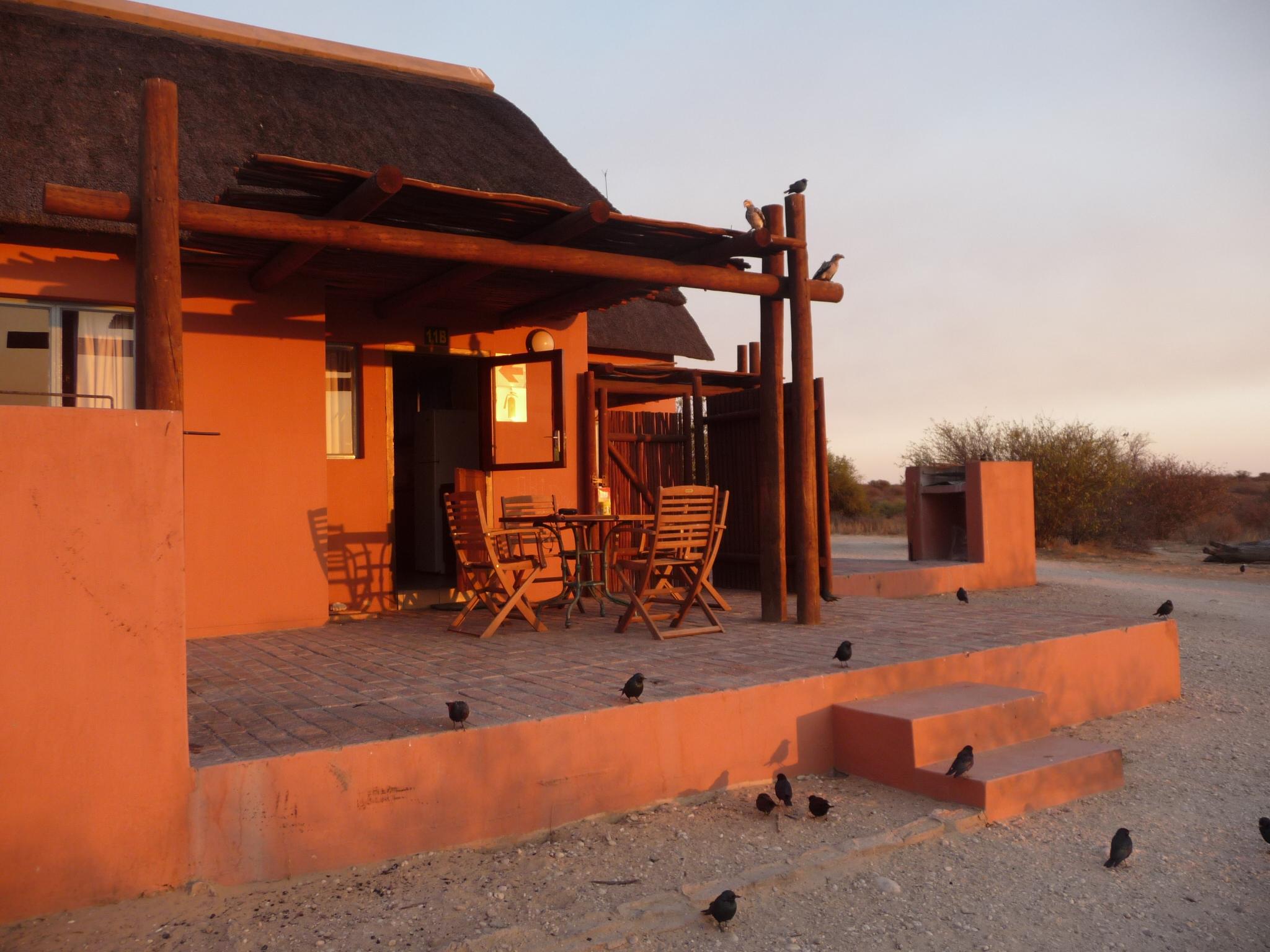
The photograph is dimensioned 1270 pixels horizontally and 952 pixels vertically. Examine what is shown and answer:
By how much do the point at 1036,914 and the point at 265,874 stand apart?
2.40m

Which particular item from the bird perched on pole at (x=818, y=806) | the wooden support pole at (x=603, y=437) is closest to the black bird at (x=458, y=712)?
the bird perched on pole at (x=818, y=806)

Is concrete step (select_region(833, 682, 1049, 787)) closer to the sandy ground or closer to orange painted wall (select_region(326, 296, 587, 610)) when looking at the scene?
the sandy ground

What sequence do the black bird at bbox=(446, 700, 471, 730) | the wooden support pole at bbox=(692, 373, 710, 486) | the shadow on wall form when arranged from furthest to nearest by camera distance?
the wooden support pole at bbox=(692, 373, 710, 486) < the shadow on wall < the black bird at bbox=(446, 700, 471, 730)

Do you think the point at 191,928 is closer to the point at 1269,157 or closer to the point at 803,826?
the point at 803,826

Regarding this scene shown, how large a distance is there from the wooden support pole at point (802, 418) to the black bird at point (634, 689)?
8.54ft

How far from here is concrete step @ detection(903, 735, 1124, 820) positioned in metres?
3.67

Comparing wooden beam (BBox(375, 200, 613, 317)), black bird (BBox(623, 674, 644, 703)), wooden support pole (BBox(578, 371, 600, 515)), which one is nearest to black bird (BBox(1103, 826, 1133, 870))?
black bird (BBox(623, 674, 644, 703))

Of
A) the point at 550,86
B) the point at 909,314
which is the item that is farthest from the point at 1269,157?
the point at 550,86

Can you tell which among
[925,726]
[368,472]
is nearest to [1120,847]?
[925,726]

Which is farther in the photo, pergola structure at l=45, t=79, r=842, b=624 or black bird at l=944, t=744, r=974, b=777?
pergola structure at l=45, t=79, r=842, b=624

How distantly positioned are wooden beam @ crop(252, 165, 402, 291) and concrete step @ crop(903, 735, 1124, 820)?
11.2 feet

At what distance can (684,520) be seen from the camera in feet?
18.8

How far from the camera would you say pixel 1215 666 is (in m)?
6.79

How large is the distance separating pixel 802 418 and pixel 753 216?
1.31 meters
